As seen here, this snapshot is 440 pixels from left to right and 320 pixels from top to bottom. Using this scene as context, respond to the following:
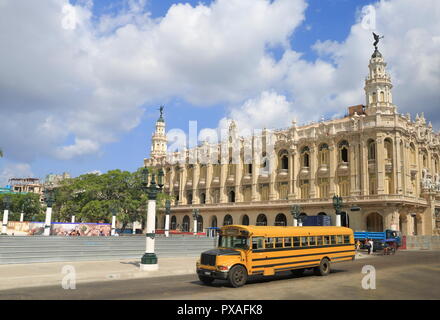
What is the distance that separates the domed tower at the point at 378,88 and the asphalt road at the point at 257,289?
126 ft

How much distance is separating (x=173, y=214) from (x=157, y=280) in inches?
2317

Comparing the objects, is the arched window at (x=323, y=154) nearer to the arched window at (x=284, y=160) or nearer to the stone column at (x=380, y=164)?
the arched window at (x=284, y=160)

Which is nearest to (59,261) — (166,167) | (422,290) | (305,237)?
(305,237)

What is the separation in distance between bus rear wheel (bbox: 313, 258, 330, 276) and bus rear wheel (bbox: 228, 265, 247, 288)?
4.77m

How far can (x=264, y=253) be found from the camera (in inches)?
609

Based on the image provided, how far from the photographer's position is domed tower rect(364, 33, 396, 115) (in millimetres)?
52078

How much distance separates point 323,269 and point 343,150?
39.3 metres

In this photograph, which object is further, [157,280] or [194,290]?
[157,280]

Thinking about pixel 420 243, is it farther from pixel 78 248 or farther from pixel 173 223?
pixel 173 223

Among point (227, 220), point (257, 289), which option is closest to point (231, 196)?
point (227, 220)

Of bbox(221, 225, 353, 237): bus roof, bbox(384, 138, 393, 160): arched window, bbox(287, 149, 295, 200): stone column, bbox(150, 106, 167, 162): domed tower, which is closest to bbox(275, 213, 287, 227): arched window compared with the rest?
bbox(287, 149, 295, 200): stone column

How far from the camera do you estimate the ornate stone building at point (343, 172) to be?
4944cm
